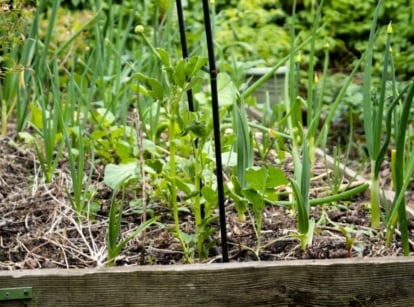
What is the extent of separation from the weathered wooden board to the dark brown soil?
6.2 inches

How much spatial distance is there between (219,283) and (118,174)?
0.37m

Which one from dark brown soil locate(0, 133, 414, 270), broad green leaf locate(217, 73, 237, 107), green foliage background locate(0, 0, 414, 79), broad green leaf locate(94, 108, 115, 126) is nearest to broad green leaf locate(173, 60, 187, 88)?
broad green leaf locate(217, 73, 237, 107)

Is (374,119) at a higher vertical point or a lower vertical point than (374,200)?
higher

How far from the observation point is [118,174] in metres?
1.81

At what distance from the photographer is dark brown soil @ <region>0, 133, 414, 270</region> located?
6.06ft

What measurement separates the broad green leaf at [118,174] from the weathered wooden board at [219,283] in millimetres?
221

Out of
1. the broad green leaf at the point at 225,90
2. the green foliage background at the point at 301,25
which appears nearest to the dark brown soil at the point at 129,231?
the broad green leaf at the point at 225,90

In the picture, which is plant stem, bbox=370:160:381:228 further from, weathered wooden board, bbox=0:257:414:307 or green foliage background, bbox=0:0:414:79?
green foliage background, bbox=0:0:414:79

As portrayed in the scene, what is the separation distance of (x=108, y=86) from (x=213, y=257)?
1.31 metres

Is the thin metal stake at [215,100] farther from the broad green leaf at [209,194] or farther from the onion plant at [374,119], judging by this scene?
the onion plant at [374,119]


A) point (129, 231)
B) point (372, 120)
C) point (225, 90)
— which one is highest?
point (225, 90)

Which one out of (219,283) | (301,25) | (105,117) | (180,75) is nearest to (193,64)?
(180,75)

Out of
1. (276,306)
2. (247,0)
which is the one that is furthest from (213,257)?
(247,0)

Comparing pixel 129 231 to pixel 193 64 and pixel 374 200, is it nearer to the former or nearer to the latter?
pixel 193 64
